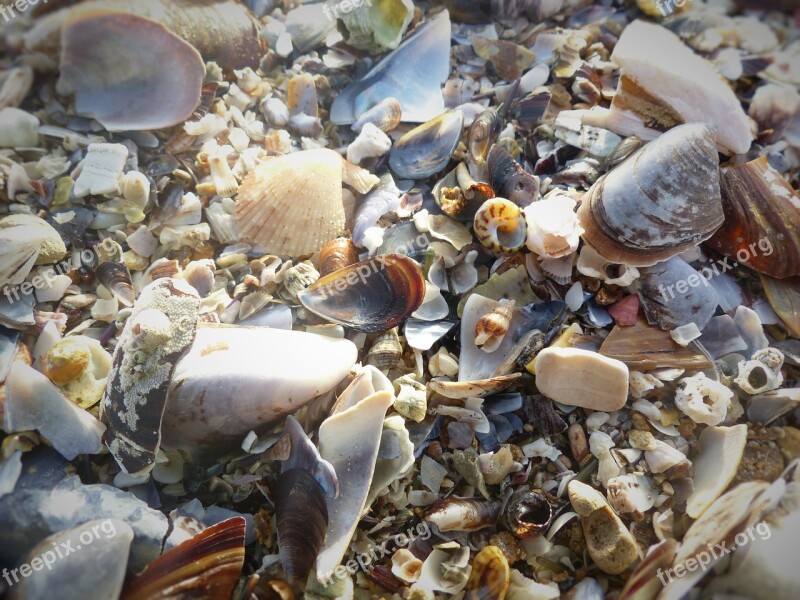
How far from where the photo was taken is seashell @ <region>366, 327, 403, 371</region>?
5.32ft

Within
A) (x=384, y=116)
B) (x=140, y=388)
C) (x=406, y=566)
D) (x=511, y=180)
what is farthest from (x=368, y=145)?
(x=406, y=566)

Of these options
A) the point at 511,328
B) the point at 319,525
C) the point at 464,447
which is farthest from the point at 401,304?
the point at 319,525

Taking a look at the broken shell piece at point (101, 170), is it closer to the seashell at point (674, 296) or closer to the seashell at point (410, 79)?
the seashell at point (410, 79)

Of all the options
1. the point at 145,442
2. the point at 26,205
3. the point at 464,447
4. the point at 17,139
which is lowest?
the point at 464,447

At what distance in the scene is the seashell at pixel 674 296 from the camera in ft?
5.53

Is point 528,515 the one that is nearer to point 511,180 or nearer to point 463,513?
point 463,513

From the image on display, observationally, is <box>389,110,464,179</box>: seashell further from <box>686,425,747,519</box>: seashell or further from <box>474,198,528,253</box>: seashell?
<box>686,425,747,519</box>: seashell

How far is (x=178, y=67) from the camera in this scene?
1937 millimetres

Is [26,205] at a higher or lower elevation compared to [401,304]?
higher

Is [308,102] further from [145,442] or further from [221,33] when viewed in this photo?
[145,442]

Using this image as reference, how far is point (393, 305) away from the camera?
164 cm

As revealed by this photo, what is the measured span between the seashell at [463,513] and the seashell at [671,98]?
136 centimetres

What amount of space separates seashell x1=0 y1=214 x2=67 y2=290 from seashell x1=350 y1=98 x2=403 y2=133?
108cm

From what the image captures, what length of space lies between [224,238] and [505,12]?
4.99ft
